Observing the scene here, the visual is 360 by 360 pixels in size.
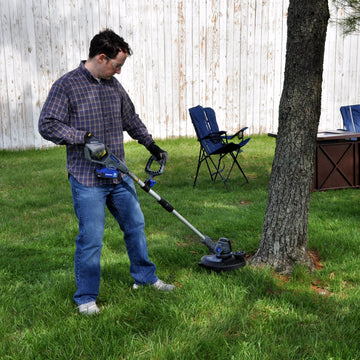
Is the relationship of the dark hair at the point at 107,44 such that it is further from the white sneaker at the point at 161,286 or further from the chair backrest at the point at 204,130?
the chair backrest at the point at 204,130

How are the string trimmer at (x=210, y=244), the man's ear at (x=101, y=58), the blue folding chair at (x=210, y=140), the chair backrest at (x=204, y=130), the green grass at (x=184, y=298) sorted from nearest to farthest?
1. the green grass at (x=184, y=298)
2. the man's ear at (x=101, y=58)
3. the string trimmer at (x=210, y=244)
4. the blue folding chair at (x=210, y=140)
5. the chair backrest at (x=204, y=130)

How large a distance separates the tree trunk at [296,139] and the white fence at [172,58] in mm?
6878

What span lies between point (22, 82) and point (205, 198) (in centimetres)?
555

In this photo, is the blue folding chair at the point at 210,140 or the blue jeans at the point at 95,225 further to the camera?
the blue folding chair at the point at 210,140

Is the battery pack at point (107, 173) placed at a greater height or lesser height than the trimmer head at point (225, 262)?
greater

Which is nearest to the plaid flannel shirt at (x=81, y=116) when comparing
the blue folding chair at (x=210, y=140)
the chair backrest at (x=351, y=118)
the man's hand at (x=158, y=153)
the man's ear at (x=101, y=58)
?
the man's ear at (x=101, y=58)

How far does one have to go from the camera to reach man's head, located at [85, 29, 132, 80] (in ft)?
8.77

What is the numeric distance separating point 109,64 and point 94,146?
0.52 m

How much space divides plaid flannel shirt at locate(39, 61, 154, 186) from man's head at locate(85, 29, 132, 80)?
0.06 m

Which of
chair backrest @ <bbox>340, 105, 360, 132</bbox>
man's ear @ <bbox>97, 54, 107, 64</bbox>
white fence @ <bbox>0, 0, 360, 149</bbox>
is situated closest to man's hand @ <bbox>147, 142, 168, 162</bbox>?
man's ear @ <bbox>97, 54, 107, 64</bbox>

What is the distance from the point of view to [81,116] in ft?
9.02

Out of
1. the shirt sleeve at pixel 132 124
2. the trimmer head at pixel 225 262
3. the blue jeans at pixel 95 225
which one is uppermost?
the shirt sleeve at pixel 132 124

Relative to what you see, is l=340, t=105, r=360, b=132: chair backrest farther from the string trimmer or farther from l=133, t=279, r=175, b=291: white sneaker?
l=133, t=279, r=175, b=291: white sneaker

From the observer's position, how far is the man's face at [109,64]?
2.71 metres
